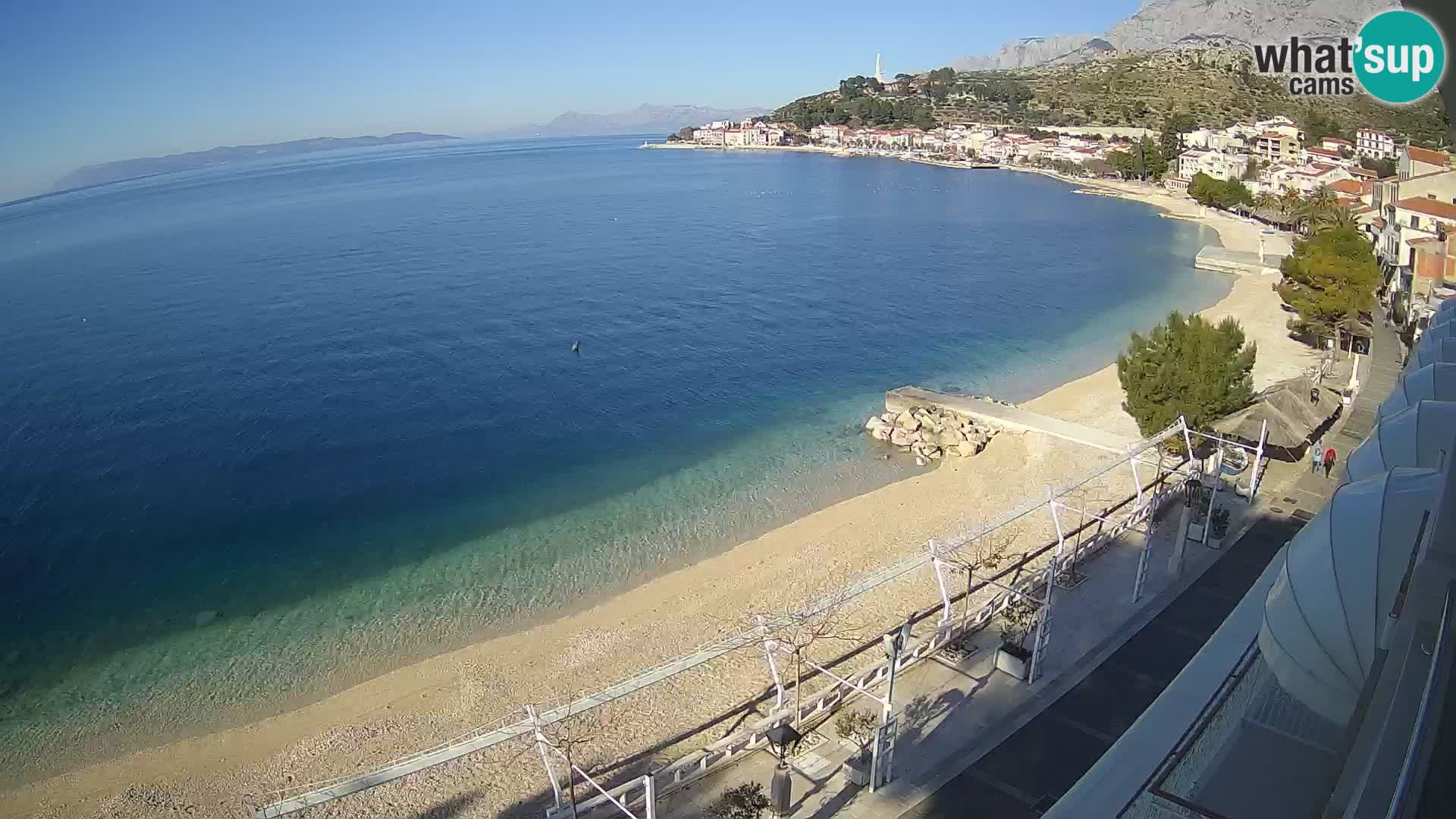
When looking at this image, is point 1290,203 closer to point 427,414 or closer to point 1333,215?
point 1333,215

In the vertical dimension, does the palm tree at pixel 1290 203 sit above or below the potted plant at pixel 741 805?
above

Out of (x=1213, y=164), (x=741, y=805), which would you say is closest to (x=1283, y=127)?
(x=1213, y=164)

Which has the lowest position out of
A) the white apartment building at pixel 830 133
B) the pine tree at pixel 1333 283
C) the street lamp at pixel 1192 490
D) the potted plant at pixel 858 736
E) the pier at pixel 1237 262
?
the potted plant at pixel 858 736

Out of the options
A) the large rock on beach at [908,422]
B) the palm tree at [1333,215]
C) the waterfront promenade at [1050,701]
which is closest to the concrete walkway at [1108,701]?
the waterfront promenade at [1050,701]

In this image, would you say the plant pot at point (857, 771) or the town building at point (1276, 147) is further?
the town building at point (1276, 147)

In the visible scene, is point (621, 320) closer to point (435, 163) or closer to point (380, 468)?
point (380, 468)

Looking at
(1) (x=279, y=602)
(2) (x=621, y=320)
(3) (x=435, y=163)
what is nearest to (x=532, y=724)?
(1) (x=279, y=602)

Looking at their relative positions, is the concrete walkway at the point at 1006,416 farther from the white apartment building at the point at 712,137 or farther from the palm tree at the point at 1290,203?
the white apartment building at the point at 712,137
